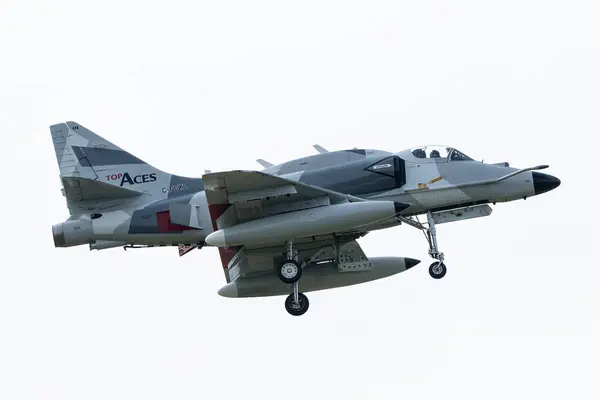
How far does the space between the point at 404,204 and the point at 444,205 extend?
6.31 feet

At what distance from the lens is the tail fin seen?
25.1m

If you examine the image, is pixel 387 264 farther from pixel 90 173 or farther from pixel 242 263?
pixel 90 173

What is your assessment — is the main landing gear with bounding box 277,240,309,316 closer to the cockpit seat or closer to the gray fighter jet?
the gray fighter jet

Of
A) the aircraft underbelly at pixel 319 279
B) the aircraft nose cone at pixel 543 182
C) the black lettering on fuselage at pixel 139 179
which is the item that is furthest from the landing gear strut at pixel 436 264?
the black lettering on fuselage at pixel 139 179

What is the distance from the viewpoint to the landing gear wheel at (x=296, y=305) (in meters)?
24.5

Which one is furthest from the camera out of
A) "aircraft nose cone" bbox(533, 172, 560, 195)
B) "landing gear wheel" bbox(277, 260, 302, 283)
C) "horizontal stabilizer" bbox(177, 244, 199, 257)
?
"horizontal stabilizer" bbox(177, 244, 199, 257)

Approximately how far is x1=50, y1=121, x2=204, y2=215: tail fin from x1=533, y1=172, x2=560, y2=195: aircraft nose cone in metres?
7.44

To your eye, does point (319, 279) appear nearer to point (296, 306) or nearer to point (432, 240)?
point (296, 306)

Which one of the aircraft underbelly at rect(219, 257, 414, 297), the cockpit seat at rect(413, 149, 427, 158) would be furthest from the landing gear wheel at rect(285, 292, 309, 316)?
the cockpit seat at rect(413, 149, 427, 158)

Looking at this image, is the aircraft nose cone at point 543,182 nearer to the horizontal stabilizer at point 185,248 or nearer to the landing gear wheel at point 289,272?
the landing gear wheel at point 289,272

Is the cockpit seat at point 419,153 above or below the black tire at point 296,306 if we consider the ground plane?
above

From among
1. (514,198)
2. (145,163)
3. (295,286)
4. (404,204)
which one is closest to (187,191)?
(145,163)

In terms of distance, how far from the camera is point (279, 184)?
22.9 metres

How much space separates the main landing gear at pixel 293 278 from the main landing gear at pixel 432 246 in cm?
264
